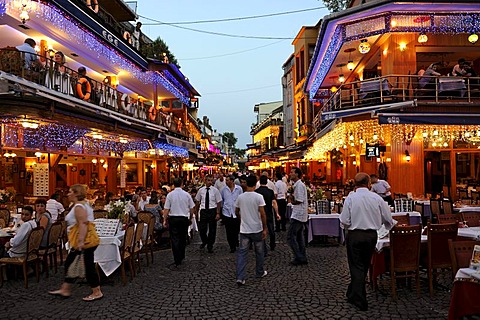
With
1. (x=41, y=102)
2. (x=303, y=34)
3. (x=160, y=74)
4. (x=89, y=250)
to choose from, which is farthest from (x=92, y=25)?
(x=303, y=34)

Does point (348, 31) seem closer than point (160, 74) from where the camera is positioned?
Yes

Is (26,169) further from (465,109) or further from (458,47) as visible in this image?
(458,47)

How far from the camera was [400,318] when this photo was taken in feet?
19.0

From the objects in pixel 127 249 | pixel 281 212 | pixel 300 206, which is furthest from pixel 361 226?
pixel 281 212

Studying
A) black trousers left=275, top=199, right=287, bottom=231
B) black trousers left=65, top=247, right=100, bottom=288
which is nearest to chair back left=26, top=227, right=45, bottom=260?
black trousers left=65, top=247, right=100, bottom=288

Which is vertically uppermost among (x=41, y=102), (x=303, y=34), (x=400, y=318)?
(x=303, y=34)

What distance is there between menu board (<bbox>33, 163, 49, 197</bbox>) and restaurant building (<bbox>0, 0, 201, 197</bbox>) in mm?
38

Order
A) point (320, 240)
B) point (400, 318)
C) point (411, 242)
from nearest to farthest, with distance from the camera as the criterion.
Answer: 1. point (400, 318)
2. point (411, 242)
3. point (320, 240)

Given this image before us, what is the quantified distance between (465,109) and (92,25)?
1404 centimetres

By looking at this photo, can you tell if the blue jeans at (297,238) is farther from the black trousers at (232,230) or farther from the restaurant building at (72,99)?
the restaurant building at (72,99)

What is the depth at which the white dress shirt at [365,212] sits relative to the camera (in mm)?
5984

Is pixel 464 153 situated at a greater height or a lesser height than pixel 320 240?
greater

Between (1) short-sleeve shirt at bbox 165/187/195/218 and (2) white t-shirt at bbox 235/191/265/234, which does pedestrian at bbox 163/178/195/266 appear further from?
(2) white t-shirt at bbox 235/191/265/234

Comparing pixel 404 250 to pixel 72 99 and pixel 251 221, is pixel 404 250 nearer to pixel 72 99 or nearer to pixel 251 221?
pixel 251 221
